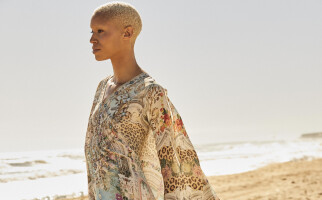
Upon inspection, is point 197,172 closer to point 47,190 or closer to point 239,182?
point 47,190

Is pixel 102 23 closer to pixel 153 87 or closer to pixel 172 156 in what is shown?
pixel 153 87

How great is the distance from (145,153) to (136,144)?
66mm

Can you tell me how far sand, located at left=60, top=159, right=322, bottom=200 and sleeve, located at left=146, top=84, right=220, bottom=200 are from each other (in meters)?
5.85

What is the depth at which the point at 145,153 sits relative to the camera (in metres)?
1.84

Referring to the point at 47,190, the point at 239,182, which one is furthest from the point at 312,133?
the point at 47,190

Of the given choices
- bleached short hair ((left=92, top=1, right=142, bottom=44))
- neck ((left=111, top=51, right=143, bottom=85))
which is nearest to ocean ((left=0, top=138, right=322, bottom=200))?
neck ((left=111, top=51, right=143, bottom=85))

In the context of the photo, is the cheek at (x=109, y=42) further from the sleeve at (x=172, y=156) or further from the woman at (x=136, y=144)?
the sleeve at (x=172, y=156)

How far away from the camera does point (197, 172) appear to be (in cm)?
180

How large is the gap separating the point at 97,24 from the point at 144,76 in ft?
1.01

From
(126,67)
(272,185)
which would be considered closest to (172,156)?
(126,67)

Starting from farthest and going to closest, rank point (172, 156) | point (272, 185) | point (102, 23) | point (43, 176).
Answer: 1. point (43, 176)
2. point (272, 185)
3. point (102, 23)
4. point (172, 156)

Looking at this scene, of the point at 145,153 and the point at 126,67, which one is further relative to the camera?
the point at 126,67

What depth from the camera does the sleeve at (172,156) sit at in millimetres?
1754

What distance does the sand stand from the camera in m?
7.59
